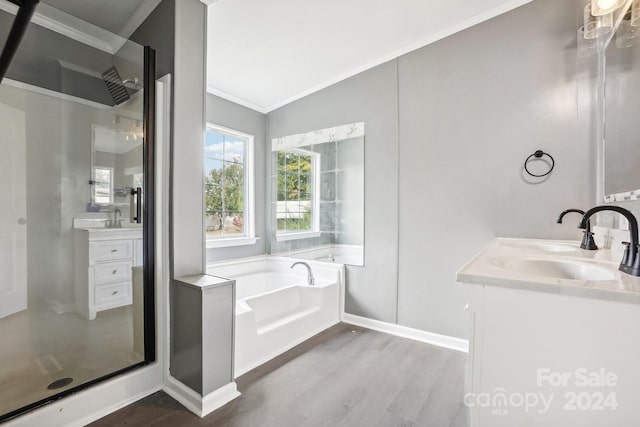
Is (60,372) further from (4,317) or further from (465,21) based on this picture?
(465,21)

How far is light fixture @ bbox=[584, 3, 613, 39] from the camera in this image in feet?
5.37

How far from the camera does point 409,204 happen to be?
2629 millimetres

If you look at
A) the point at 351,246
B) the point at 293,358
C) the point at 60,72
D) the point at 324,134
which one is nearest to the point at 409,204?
the point at 351,246

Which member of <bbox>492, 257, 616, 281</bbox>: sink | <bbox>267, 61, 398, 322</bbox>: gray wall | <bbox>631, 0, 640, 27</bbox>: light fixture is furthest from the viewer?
<bbox>267, 61, 398, 322</bbox>: gray wall

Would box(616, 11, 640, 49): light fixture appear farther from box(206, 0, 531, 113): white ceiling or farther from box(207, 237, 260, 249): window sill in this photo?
box(207, 237, 260, 249): window sill

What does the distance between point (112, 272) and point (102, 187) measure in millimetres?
563

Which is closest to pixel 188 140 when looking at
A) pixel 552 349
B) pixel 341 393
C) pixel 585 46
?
pixel 341 393

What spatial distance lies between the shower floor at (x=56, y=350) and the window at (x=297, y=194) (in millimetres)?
1970

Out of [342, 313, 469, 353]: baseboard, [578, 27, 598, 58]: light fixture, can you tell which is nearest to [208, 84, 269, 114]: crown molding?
[342, 313, 469, 353]: baseboard

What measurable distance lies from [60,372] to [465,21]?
3714mm

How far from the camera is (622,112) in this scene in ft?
4.78

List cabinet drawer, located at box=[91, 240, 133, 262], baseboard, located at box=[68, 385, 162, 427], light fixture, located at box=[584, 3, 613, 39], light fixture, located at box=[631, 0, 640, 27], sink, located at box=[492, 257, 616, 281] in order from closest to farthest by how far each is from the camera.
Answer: sink, located at box=[492, 257, 616, 281] → light fixture, located at box=[631, 0, 640, 27] → baseboard, located at box=[68, 385, 162, 427] → light fixture, located at box=[584, 3, 613, 39] → cabinet drawer, located at box=[91, 240, 133, 262]

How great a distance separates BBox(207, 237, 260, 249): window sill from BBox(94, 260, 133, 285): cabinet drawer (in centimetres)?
122

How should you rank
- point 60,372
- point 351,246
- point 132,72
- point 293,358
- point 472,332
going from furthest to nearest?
1. point 351,246
2. point 293,358
3. point 132,72
4. point 60,372
5. point 472,332
